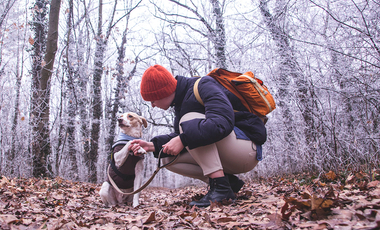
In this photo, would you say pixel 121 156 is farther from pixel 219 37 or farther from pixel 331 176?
pixel 219 37

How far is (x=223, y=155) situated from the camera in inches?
96.0

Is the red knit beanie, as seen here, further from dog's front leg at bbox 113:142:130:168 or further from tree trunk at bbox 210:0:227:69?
tree trunk at bbox 210:0:227:69

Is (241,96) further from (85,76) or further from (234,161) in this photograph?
(85,76)

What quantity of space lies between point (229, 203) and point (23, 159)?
21.1 feet

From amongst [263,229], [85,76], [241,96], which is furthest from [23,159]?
[263,229]

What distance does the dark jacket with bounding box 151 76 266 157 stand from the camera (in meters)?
2.05

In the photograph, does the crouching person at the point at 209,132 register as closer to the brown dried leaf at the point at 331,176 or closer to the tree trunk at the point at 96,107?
the brown dried leaf at the point at 331,176

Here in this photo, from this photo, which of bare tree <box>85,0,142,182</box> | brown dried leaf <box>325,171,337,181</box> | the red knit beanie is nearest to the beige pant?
the red knit beanie

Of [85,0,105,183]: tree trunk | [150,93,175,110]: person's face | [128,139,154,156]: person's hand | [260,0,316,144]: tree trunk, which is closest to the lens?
[150,93,175,110]: person's face

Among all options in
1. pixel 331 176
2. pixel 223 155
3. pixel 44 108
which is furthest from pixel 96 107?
pixel 331 176

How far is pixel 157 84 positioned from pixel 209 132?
83 centimetres

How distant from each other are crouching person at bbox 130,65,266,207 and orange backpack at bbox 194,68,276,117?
65 mm

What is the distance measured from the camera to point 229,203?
7.22 ft

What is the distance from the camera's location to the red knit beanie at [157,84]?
97.8 inches
